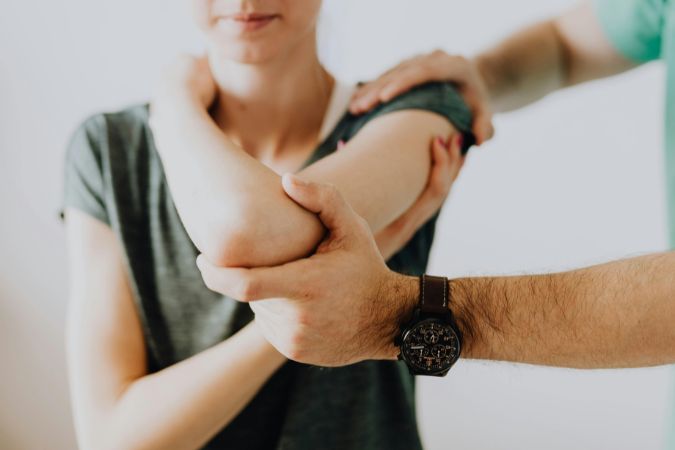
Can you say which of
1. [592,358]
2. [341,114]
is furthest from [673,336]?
[341,114]

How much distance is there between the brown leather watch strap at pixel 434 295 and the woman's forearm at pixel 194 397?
0.78ft

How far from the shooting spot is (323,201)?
30.5 inches

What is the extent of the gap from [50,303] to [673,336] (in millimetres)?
1765

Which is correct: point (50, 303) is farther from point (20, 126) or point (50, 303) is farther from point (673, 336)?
point (673, 336)

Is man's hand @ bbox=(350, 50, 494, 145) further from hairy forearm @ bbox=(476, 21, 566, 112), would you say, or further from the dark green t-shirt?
hairy forearm @ bbox=(476, 21, 566, 112)

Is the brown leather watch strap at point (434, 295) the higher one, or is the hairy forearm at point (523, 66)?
the hairy forearm at point (523, 66)

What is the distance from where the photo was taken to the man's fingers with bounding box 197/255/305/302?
2.34 ft

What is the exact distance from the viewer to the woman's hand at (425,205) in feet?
3.31

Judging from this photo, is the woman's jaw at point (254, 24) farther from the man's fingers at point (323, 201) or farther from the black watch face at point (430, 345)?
the black watch face at point (430, 345)

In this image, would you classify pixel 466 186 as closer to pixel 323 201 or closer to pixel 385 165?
pixel 385 165

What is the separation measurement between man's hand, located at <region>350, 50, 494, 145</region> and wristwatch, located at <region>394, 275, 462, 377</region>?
0.37 metres

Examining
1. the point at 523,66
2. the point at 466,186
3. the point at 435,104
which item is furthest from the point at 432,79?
the point at 466,186

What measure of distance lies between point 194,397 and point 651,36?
1.09 meters

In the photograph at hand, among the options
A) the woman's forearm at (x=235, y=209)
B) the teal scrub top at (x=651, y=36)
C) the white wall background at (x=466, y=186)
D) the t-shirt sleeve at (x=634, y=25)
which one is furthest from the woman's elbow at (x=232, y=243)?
the white wall background at (x=466, y=186)
